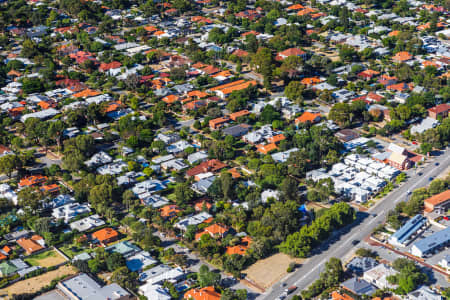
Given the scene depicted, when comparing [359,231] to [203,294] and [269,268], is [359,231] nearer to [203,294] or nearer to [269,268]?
[269,268]

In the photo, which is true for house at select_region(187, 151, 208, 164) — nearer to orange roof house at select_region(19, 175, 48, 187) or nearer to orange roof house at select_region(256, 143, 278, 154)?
orange roof house at select_region(256, 143, 278, 154)

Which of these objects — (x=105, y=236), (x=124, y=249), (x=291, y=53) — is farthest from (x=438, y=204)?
(x=291, y=53)

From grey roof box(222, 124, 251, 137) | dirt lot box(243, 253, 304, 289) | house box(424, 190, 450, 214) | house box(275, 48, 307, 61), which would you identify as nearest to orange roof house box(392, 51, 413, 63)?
house box(275, 48, 307, 61)

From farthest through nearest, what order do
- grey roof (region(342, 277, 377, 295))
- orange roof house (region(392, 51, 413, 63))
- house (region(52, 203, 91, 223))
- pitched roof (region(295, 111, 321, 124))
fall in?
orange roof house (region(392, 51, 413, 63)), pitched roof (region(295, 111, 321, 124)), house (region(52, 203, 91, 223)), grey roof (region(342, 277, 377, 295))

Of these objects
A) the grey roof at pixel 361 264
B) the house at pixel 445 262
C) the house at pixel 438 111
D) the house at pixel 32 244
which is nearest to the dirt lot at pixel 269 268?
the grey roof at pixel 361 264

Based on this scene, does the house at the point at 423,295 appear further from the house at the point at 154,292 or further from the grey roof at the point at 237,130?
the grey roof at the point at 237,130

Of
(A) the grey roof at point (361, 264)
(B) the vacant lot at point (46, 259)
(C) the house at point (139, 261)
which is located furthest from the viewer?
(B) the vacant lot at point (46, 259)
